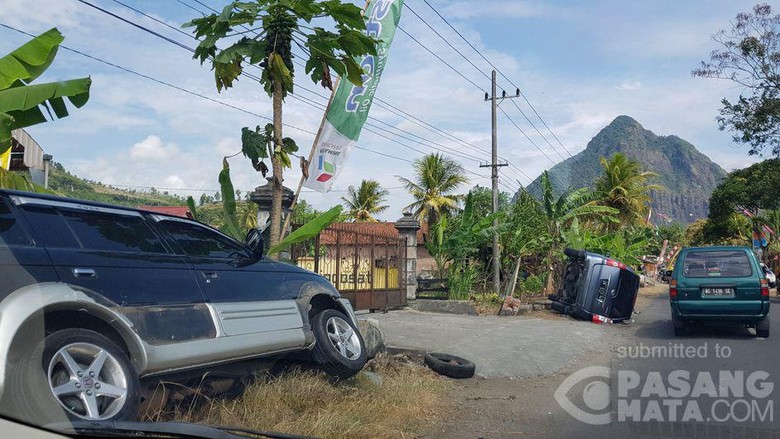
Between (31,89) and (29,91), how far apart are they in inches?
1.0

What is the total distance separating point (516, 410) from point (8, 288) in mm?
5245

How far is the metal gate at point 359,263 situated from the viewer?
1293 centimetres

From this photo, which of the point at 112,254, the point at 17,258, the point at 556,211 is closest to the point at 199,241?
the point at 112,254

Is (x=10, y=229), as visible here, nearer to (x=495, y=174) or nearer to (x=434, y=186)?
(x=495, y=174)

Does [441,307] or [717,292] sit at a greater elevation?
[717,292]

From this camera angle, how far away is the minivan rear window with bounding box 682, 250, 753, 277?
465 inches

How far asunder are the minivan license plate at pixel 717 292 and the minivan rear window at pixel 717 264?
0.97ft

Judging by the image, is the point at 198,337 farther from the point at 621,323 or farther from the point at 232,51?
the point at 621,323

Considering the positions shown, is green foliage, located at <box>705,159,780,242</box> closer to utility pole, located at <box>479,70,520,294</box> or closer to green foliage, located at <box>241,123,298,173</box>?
utility pole, located at <box>479,70,520,294</box>

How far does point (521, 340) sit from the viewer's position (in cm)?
1148

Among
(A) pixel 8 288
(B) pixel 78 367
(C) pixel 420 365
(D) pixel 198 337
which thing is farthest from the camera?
(C) pixel 420 365

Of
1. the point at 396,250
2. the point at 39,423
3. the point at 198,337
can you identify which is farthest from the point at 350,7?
the point at 396,250

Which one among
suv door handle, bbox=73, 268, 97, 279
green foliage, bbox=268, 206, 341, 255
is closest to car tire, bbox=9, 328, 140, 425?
suv door handle, bbox=73, 268, 97, 279

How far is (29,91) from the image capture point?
5.01 metres
